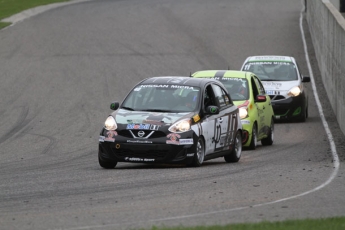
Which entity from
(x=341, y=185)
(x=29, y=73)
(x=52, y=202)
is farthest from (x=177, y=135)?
(x=29, y=73)

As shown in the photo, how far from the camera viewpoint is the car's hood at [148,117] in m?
14.6

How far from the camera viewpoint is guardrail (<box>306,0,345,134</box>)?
21.6 meters

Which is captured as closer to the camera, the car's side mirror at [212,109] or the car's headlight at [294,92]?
the car's side mirror at [212,109]

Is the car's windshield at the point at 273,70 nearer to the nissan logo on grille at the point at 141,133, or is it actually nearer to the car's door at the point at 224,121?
the car's door at the point at 224,121

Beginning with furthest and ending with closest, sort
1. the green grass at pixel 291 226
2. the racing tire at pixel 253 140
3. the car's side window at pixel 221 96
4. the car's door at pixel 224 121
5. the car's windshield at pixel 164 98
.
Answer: the racing tire at pixel 253 140, the car's side window at pixel 221 96, the car's door at pixel 224 121, the car's windshield at pixel 164 98, the green grass at pixel 291 226

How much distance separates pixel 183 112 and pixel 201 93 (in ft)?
2.23

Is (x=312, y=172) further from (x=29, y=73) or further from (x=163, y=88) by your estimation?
(x=29, y=73)

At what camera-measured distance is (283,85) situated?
24531 mm

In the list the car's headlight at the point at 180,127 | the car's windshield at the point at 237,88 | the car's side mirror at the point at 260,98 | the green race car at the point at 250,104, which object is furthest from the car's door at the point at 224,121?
the car's windshield at the point at 237,88

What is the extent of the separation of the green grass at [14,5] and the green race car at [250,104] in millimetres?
21443

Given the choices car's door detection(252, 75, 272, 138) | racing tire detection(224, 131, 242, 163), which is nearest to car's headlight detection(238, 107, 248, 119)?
car's door detection(252, 75, 272, 138)

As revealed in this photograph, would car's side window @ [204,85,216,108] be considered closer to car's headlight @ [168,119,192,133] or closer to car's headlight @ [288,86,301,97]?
car's headlight @ [168,119,192,133]

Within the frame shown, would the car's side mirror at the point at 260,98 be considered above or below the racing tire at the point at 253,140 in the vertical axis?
above

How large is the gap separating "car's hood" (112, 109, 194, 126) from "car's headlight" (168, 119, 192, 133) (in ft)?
0.33
